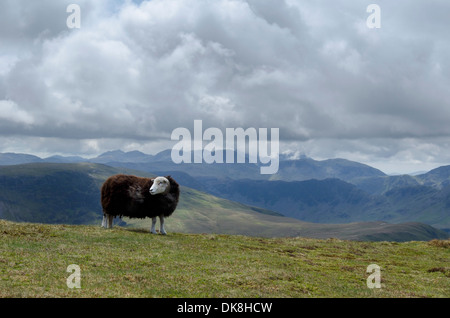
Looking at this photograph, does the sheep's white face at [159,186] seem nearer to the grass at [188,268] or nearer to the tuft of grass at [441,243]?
the grass at [188,268]

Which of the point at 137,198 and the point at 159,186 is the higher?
the point at 159,186

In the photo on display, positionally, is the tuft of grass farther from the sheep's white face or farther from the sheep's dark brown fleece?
the sheep's white face

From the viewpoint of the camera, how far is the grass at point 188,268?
1689 centimetres

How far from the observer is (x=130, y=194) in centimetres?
3475

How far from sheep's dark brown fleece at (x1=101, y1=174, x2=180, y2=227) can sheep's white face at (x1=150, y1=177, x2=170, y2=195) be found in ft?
2.25

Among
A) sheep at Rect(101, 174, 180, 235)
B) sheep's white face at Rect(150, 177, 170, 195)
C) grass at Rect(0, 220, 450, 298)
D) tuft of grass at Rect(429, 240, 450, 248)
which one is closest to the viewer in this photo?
grass at Rect(0, 220, 450, 298)

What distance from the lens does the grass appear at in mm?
16891

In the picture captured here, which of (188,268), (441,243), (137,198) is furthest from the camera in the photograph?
(441,243)

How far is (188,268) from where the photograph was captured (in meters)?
21.6

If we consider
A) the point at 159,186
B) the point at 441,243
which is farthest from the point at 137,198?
the point at 441,243

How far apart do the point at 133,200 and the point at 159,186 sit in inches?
109

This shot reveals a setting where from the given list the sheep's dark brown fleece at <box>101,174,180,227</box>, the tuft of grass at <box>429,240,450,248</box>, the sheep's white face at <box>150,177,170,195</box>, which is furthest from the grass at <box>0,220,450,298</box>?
the tuft of grass at <box>429,240,450,248</box>

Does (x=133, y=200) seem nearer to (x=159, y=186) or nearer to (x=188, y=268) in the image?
(x=159, y=186)
